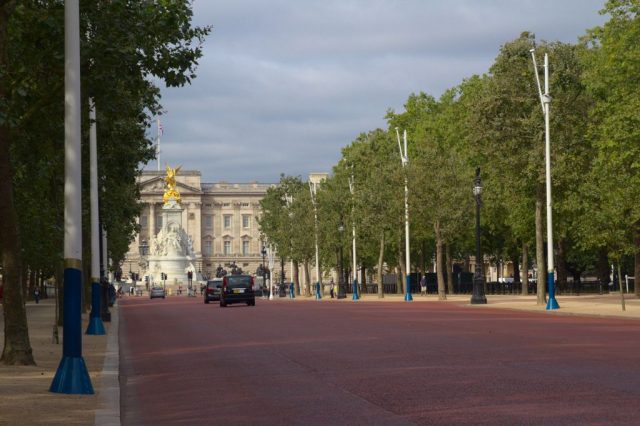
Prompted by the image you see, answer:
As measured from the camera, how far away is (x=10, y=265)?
21.1 metres

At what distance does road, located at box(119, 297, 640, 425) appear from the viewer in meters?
12.8

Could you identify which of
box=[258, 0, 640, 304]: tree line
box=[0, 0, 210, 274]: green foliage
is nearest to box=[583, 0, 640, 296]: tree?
box=[258, 0, 640, 304]: tree line

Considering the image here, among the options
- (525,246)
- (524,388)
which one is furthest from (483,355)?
(525,246)

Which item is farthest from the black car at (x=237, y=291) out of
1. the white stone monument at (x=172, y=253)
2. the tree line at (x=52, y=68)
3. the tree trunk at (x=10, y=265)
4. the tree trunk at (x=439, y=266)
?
the white stone monument at (x=172, y=253)

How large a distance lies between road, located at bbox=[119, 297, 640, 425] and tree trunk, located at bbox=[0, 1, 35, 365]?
72.3 inches

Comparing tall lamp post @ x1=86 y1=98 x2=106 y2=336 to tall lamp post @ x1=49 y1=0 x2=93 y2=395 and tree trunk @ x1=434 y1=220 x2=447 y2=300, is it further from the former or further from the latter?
tree trunk @ x1=434 y1=220 x2=447 y2=300

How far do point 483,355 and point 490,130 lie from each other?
36.3 meters

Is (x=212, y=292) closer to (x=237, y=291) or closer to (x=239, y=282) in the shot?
(x=239, y=282)

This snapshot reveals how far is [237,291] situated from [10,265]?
4868cm

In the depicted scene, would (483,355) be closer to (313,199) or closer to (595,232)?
(595,232)

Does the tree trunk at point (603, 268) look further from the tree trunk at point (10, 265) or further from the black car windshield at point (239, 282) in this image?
the tree trunk at point (10, 265)

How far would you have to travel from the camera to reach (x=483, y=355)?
2103 centimetres

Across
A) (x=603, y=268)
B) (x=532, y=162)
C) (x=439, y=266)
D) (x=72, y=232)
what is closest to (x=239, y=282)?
(x=439, y=266)

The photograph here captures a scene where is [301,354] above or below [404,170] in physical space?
below
